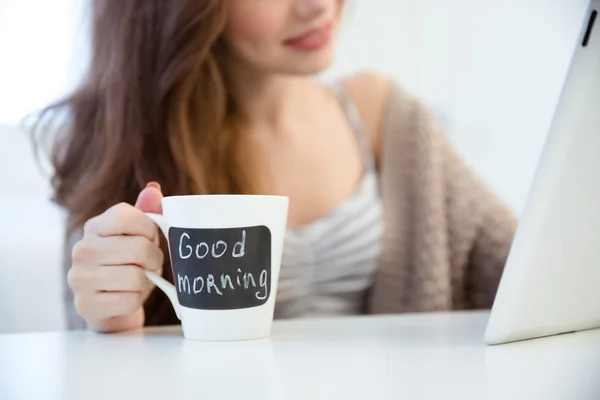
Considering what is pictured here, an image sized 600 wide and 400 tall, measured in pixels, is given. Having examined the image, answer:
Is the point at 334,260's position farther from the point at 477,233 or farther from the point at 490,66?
the point at 490,66

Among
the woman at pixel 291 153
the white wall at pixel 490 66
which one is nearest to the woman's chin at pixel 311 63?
the woman at pixel 291 153

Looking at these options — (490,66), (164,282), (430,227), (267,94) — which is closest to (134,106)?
(267,94)

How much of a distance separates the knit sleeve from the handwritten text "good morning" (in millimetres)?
476

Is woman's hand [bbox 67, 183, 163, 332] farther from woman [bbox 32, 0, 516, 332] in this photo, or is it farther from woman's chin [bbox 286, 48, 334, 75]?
woman's chin [bbox 286, 48, 334, 75]

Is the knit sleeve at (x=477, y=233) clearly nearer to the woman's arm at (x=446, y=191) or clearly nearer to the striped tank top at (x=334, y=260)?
the woman's arm at (x=446, y=191)

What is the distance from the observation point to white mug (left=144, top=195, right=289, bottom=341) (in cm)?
43

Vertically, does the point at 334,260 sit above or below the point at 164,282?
below

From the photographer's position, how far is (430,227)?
2.70ft

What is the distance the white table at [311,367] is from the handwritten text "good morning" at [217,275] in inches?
1.6

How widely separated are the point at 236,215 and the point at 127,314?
0.57 feet

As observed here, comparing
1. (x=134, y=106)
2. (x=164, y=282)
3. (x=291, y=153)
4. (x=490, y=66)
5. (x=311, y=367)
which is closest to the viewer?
(x=311, y=367)

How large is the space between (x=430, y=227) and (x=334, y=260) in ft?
0.46

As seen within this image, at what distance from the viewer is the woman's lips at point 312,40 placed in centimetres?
81

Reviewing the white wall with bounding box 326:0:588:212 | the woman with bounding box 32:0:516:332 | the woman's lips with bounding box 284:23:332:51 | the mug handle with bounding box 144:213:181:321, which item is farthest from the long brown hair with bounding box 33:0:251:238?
the white wall with bounding box 326:0:588:212
